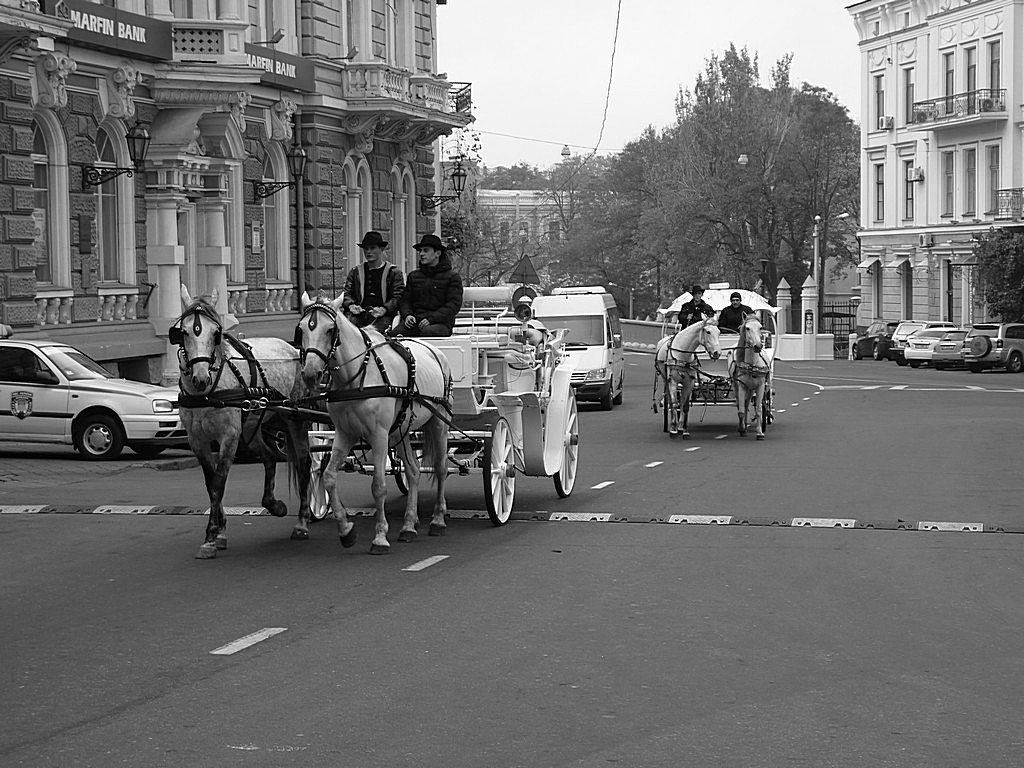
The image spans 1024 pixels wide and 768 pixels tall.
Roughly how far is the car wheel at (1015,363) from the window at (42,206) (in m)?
36.7

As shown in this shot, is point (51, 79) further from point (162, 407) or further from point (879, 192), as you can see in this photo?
point (879, 192)

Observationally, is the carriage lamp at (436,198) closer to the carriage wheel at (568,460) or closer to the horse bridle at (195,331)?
the carriage wheel at (568,460)

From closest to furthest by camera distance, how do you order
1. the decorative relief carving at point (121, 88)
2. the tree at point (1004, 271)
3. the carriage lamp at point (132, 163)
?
the carriage lamp at point (132, 163) → the decorative relief carving at point (121, 88) → the tree at point (1004, 271)

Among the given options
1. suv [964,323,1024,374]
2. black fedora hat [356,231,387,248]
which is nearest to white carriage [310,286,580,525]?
black fedora hat [356,231,387,248]

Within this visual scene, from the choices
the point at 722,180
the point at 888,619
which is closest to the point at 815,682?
the point at 888,619

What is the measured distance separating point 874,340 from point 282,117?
37.9m

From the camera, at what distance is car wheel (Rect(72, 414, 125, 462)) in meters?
21.1

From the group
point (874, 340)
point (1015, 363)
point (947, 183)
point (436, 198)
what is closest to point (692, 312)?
point (436, 198)

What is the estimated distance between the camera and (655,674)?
8.11m

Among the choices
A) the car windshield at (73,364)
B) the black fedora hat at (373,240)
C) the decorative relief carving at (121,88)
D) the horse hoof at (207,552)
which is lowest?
the horse hoof at (207,552)

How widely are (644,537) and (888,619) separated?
3662 mm

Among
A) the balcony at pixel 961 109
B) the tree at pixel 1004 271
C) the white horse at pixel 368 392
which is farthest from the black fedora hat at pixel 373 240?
the balcony at pixel 961 109

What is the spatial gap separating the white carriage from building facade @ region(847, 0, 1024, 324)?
4957 cm

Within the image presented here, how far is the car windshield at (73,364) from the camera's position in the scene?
21.4 metres
